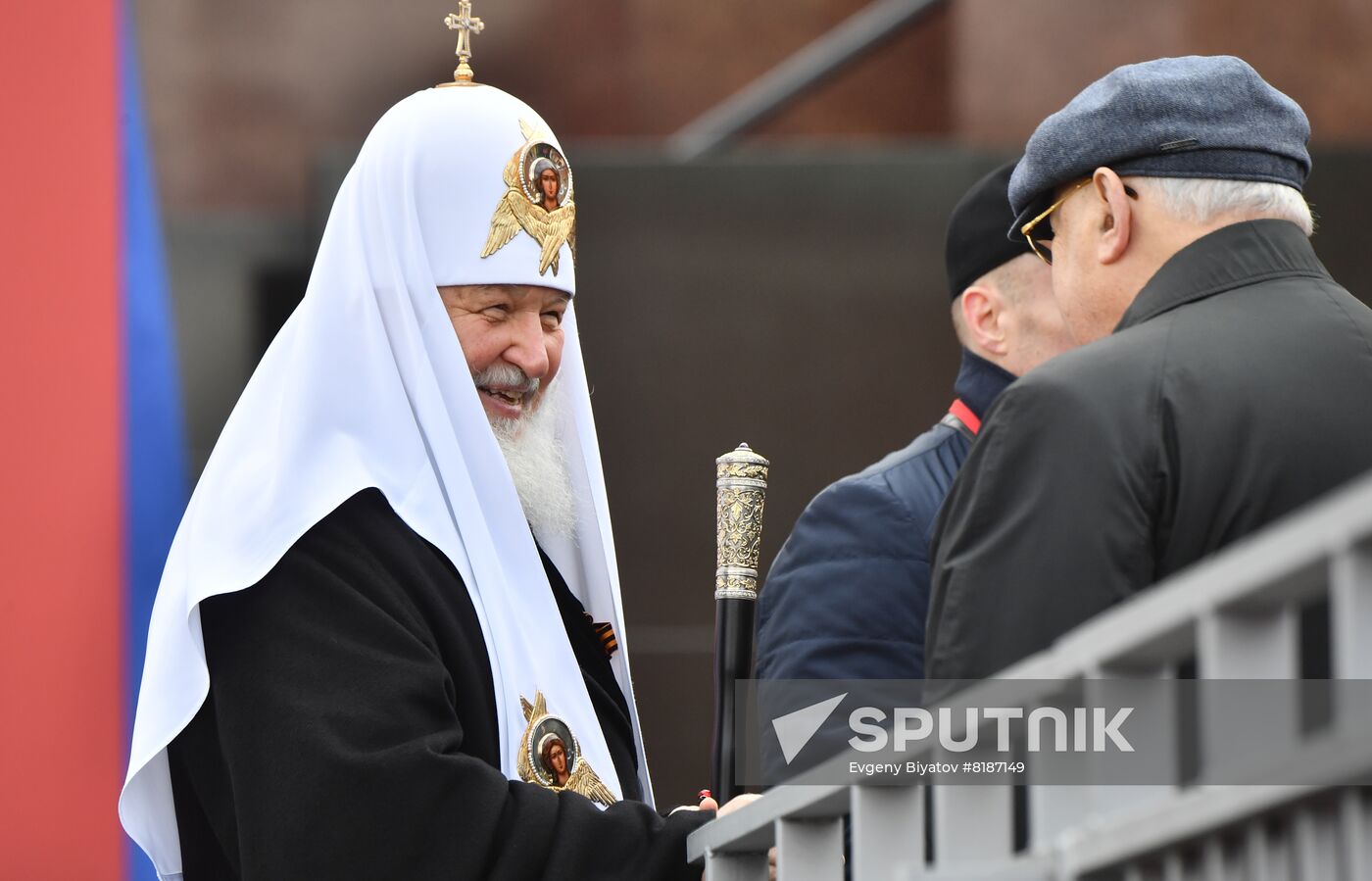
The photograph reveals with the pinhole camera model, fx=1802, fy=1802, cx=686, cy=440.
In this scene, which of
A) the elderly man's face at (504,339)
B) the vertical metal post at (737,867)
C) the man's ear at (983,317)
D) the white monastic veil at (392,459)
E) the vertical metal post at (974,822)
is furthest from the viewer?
the man's ear at (983,317)

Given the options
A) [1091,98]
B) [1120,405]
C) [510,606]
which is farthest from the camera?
[510,606]

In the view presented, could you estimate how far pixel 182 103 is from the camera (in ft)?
26.0

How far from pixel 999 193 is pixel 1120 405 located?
156cm

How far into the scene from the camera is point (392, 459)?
9.67 ft

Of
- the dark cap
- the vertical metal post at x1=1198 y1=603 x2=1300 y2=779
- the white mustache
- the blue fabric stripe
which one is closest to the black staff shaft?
the white mustache

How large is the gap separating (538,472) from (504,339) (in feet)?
0.85

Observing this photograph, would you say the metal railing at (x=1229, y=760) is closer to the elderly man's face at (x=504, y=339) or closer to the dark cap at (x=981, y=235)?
the elderly man's face at (x=504, y=339)

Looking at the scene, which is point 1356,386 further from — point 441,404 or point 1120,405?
point 441,404

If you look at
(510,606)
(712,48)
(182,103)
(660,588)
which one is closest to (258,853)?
(510,606)

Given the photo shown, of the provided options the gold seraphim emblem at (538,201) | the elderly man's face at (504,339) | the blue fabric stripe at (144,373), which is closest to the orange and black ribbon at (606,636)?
the elderly man's face at (504,339)

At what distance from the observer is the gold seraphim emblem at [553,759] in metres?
2.87

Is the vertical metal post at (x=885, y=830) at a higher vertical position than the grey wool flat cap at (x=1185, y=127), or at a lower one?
lower

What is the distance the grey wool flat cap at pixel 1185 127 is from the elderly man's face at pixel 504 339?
1.24 metres

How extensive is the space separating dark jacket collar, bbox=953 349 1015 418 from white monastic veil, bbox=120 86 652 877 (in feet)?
2.38
